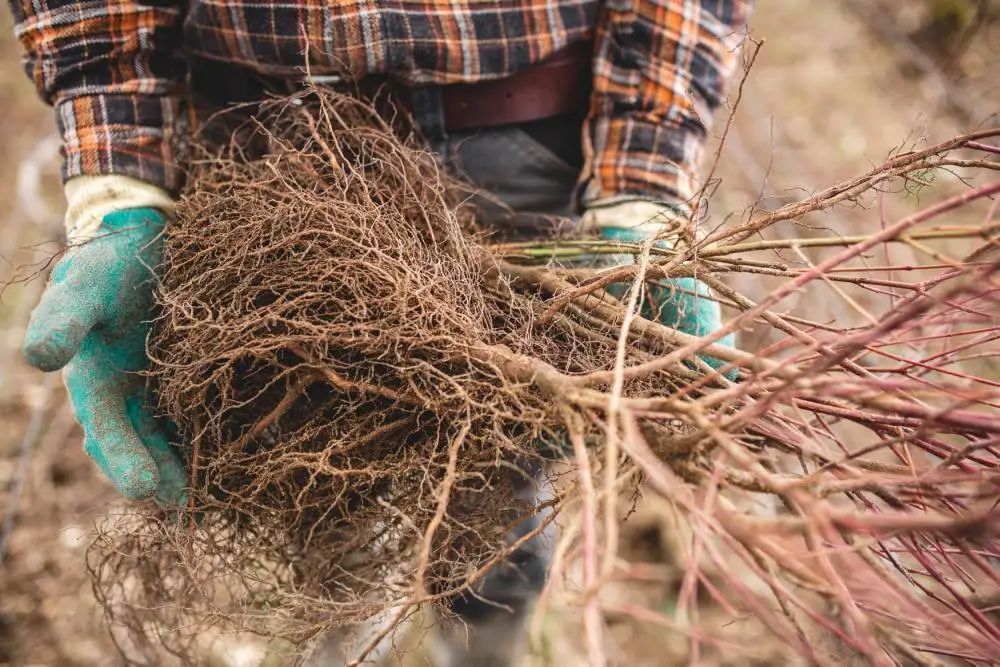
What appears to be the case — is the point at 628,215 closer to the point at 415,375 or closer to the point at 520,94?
the point at 520,94

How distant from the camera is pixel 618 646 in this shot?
1.98 m

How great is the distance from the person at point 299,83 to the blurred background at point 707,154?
0.48ft

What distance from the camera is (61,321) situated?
0.85m

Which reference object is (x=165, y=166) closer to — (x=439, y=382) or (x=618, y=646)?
(x=439, y=382)

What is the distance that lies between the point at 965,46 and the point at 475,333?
4.53 meters

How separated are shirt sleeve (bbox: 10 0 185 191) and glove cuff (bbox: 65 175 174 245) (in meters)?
0.01

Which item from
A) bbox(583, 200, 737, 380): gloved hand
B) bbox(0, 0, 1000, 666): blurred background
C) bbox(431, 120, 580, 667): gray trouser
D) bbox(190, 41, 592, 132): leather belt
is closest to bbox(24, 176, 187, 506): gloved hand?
bbox(0, 0, 1000, 666): blurred background

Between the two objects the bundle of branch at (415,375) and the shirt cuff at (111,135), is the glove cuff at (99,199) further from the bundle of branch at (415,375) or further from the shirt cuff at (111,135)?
the bundle of branch at (415,375)

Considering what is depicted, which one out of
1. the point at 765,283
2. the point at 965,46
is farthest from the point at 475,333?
the point at 965,46

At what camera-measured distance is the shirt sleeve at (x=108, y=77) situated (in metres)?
0.97

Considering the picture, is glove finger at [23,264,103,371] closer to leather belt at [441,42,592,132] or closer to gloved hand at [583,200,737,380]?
leather belt at [441,42,592,132]

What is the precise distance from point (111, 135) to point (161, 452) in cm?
49

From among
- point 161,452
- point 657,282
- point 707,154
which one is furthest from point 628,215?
point 707,154

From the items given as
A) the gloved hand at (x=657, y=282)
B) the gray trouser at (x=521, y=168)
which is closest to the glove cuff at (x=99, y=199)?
the gray trouser at (x=521, y=168)
